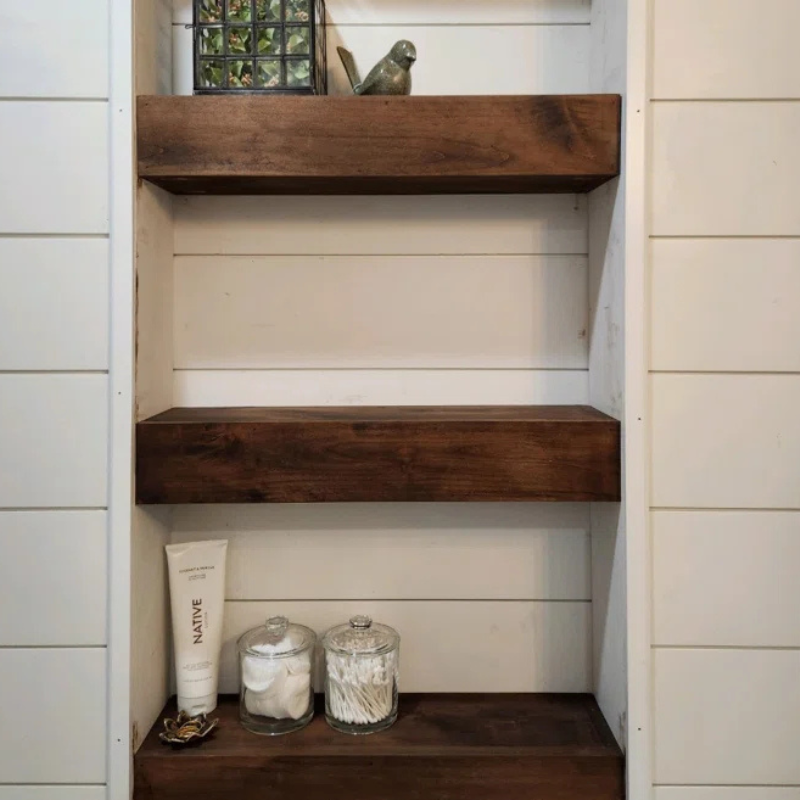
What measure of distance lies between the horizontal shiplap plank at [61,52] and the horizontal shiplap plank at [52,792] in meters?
0.78

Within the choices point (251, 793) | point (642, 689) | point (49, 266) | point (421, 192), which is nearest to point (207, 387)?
point (49, 266)

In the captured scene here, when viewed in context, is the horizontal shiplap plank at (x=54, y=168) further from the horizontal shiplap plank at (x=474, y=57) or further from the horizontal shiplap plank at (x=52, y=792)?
the horizontal shiplap plank at (x=52, y=792)

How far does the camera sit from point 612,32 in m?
0.90

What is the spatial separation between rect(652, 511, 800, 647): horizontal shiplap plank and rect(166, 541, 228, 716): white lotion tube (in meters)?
0.53

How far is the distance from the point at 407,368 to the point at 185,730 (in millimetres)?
522

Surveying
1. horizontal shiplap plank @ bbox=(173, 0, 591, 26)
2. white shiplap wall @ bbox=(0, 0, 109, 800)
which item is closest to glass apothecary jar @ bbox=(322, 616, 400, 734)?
white shiplap wall @ bbox=(0, 0, 109, 800)

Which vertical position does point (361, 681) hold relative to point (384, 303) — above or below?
below

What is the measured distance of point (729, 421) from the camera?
86cm

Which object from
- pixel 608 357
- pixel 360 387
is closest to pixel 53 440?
pixel 360 387

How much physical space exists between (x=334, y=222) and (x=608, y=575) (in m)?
0.58

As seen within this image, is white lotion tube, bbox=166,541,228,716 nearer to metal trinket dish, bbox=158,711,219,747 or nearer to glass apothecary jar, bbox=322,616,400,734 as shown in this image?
metal trinket dish, bbox=158,711,219,747

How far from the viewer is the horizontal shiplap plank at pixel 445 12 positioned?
39.9 inches

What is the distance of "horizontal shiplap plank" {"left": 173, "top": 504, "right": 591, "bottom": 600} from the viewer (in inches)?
40.5

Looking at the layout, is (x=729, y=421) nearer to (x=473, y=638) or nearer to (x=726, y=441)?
(x=726, y=441)
